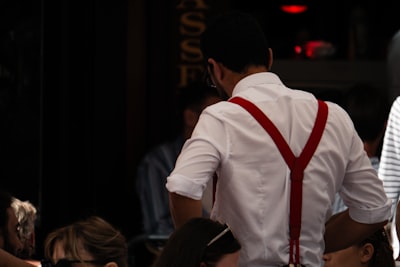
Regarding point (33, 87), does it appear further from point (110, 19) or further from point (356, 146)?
point (356, 146)

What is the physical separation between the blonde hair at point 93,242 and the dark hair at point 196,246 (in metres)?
1.04

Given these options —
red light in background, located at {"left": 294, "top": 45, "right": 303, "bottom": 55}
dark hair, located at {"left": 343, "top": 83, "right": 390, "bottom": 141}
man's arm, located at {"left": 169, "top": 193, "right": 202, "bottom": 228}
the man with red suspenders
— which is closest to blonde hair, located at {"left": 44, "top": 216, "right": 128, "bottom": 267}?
the man with red suspenders

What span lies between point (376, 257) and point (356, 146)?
1.00m

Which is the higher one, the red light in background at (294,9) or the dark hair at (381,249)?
the red light in background at (294,9)

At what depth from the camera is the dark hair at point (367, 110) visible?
6496mm

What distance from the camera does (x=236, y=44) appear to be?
442cm

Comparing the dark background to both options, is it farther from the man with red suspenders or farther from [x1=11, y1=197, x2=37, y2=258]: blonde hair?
the man with red suspenders

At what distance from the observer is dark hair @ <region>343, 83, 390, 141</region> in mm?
6496

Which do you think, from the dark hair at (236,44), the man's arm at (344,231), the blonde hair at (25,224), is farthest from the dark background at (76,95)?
the dark hair at (236,44)

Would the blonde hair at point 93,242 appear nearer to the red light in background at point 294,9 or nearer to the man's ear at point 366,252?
the man's ear at point 366,252

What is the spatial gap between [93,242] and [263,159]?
44.0 inches

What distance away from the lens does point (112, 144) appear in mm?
7867

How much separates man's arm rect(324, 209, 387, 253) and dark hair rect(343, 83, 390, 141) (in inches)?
70.8

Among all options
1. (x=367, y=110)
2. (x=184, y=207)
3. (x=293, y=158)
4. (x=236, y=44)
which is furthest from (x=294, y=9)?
(x=184, y=207)
